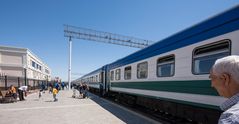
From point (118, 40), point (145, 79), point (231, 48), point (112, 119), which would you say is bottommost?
point (112, 119)

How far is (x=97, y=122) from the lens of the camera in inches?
329

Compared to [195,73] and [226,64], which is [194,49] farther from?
[226,64]

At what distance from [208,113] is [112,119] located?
414cm

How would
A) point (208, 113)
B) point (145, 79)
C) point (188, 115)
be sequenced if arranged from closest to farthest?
point (208, 113) → point (188, 115) → point (145, 79)

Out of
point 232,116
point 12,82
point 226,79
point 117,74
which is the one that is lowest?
point 12,82

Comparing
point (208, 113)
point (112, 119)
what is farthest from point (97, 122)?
point (208, 113)

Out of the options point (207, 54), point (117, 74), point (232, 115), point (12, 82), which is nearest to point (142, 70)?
point (207, 54)

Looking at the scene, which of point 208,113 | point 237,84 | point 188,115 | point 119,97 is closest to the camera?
point 237,84

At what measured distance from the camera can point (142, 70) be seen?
10.3 meters

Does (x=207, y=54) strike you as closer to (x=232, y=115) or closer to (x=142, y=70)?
(x=142, y=70)

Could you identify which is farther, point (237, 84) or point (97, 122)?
point (97, 122)

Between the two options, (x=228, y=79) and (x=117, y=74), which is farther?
(x=117, y=74)

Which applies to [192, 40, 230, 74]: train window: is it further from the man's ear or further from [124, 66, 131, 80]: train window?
[124, 66, 131, 80]: train window

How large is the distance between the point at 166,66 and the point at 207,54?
2292 mm
